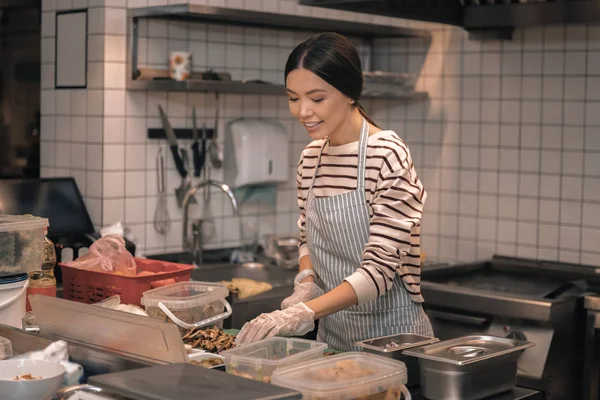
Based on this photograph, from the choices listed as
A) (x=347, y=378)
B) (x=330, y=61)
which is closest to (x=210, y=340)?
(x=347, y=378)

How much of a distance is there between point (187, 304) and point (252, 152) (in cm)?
184

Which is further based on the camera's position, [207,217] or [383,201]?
[207,217]

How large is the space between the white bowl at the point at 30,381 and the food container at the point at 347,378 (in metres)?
0.45

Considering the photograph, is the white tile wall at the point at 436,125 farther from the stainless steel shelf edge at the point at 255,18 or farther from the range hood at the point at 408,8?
the range hood at the point at 408,8

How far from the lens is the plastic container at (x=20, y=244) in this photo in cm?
241

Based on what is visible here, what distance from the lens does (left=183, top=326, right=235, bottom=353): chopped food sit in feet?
7.36

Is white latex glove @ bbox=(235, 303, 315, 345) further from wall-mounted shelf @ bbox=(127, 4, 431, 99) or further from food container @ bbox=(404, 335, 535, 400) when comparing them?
wall-mounted shelf @ bbox=(127, 4, 431, 99)

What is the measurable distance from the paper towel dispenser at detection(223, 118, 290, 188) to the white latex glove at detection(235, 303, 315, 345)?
A: 1.97 metres

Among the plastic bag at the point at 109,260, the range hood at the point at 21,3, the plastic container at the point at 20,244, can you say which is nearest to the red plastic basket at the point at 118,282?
the plastic bag at the point at 109,260

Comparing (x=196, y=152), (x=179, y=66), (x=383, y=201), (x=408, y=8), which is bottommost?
(x=383, y=201)

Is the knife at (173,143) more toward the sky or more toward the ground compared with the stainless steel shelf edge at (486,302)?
more toward the sky

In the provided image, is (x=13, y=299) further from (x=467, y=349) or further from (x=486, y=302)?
(x=486, y=302)

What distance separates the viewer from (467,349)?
6.95ft

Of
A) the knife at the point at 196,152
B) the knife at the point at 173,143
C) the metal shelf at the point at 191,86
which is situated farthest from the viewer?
the knife at the point at 196,152
